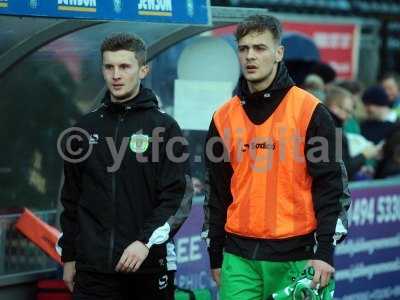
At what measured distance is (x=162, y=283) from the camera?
18.1ft

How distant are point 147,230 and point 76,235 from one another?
442mm

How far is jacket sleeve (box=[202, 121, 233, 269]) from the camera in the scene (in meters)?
5.62

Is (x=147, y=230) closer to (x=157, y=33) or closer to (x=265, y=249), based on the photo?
(x=265, y=249)

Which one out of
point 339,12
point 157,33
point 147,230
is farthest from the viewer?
point 339,12

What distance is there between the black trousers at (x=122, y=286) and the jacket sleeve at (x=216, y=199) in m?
0.26

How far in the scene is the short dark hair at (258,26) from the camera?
5452 mm

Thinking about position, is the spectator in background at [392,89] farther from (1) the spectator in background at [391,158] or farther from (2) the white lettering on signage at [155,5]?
(2) the white lettering on signage at [155,5]

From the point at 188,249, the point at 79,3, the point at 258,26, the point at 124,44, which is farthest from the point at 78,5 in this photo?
the point at 188,249

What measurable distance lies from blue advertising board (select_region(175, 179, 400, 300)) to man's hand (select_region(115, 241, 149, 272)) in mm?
3576

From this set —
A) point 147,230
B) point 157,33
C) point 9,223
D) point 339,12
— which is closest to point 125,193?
point 147,230

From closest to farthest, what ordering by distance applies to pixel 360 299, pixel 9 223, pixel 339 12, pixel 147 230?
pixel 147 230 → pixel 9 223 → pixel 360 299 → pixel 339 12

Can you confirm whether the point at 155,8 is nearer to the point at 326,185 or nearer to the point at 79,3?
the point at 79,3

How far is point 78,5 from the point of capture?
5.93 meters

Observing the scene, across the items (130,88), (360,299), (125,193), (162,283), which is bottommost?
(360,299)
